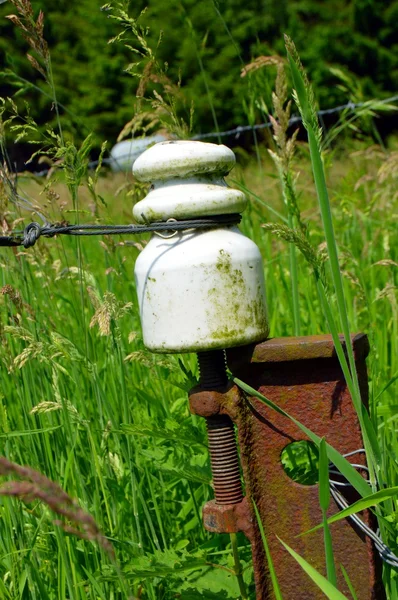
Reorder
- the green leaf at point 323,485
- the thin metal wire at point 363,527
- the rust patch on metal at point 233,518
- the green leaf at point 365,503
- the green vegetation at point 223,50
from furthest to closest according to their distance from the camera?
the green vegetation at point 223,50
the rust patch on metal at point 233,518
the thin metal wire at point 363,527
the green leaf at point 365,503
the green leaf at point 323,485

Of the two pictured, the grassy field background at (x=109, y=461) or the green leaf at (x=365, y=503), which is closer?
the green leaf at (x=365, y=503)

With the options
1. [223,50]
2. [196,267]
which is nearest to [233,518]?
[196,267]

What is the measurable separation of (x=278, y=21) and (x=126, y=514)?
2933 centimetres

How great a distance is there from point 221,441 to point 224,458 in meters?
0.03

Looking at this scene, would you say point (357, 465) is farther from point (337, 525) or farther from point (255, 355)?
point (255, 355)

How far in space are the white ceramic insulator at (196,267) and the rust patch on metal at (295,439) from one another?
0.07 meters

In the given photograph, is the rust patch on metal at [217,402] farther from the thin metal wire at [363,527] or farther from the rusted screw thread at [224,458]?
the thin metal wire at [363,527]

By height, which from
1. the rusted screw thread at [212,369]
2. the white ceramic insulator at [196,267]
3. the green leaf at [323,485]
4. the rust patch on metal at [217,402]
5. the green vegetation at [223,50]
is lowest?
the green leaf at [323,485]

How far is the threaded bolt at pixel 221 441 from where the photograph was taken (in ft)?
4.17

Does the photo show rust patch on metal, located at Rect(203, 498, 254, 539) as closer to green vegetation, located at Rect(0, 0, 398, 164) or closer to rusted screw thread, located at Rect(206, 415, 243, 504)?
rusted screw thread, located at Rect(206, 415, 243, 504)

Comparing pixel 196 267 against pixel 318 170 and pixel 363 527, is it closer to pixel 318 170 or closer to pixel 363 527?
pixel 318 170

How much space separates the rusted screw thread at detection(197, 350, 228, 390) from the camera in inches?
49.9

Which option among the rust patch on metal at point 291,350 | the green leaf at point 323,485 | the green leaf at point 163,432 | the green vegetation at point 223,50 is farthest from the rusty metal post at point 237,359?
the green vegetation at point 223,50

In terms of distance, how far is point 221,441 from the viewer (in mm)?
1283
